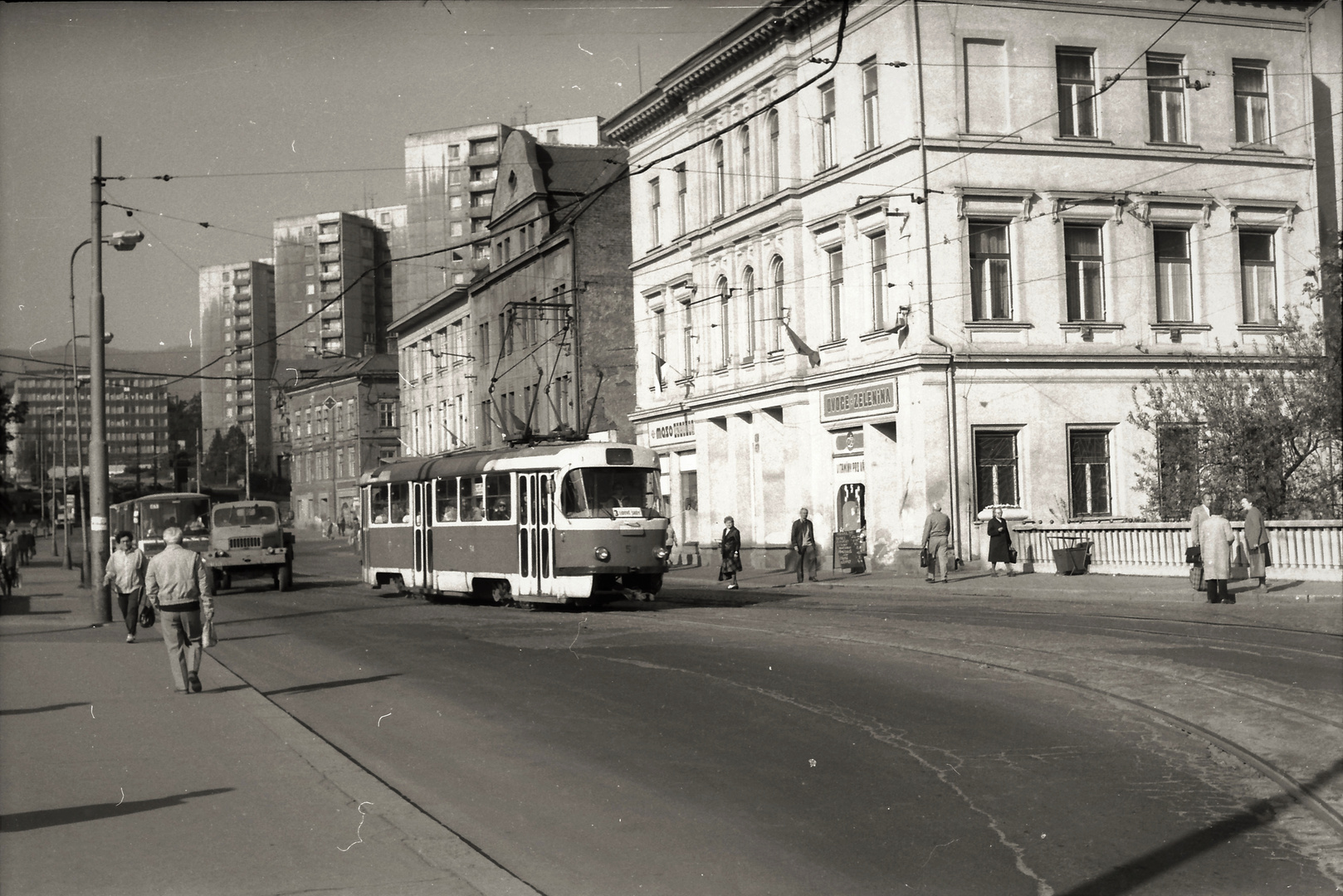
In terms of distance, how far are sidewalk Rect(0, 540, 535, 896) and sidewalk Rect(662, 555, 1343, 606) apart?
1723 cm

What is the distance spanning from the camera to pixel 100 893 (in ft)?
21.6

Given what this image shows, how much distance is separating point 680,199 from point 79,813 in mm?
41495

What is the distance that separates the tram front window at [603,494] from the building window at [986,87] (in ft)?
50.4

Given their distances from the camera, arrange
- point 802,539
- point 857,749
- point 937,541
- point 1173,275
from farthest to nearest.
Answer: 1. point 1173,275
2. point 802,539
3. point 937,541
4. point 857,749

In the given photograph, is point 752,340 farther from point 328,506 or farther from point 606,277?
point 328,506

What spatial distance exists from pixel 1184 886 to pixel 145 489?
67491mm

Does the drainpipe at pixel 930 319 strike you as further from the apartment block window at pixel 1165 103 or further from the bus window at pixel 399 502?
the bus window at pixel 399 502

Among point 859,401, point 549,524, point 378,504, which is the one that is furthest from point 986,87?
point 378,504

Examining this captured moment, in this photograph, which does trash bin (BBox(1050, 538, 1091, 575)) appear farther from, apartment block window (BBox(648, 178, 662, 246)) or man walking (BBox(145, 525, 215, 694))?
apartment block window (BBox(648, 178, 662, 246))

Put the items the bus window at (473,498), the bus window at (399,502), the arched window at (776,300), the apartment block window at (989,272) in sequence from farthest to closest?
the arched window at (776,300), the apartment block window at (989,272), the bus window at (399,502), the bus window at (473,498)

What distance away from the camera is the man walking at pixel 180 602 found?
14.4 metres

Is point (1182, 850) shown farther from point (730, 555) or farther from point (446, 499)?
point (730, 555)

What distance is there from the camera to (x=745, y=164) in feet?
143

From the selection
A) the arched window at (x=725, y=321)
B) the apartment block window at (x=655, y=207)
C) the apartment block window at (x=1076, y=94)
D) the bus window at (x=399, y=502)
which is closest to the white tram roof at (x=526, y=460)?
the bus window at (x=399, y=502)
